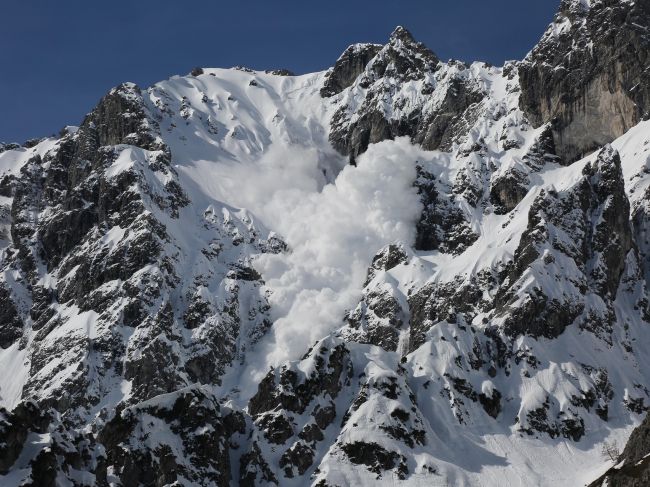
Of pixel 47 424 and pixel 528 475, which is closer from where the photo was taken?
pixel 47 424

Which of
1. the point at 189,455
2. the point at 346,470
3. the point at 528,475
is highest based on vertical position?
the point at 189,455

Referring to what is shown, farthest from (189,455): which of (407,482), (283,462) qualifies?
(407,482)

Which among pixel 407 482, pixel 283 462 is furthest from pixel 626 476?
pixel 283 462

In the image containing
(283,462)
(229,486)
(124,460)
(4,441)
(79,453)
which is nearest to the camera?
(4,441)

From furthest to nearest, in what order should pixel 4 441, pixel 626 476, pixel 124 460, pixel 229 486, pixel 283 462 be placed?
pixel 283 462 → pixel 229 486 → pixel 124 460 → pixel 626 476 → pixel 4 441

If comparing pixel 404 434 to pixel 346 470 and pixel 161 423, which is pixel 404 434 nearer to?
pixel 346 470

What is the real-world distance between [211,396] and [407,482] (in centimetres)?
4241

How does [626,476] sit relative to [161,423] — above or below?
below

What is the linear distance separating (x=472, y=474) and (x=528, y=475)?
12.3 m

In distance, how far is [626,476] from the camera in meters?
143

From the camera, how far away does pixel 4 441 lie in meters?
120

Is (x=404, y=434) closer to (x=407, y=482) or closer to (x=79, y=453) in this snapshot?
(x=407, y=482)

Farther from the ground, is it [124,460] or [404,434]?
[124,460]

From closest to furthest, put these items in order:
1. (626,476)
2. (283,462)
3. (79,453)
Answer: (79,453)
(626,476)
(283,462)
